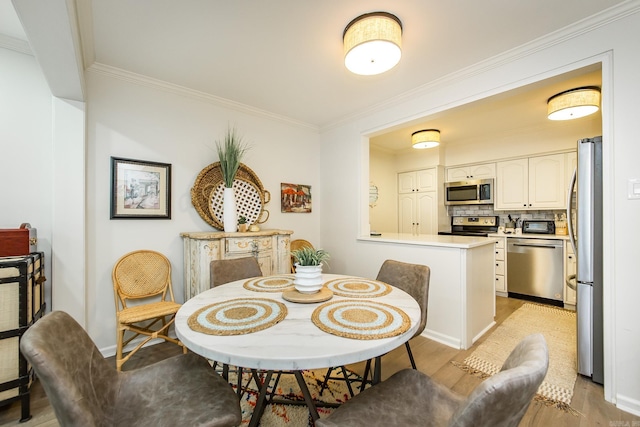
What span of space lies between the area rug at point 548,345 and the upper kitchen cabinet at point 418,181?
2407 millimetres

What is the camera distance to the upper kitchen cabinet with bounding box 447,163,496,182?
4496 mm

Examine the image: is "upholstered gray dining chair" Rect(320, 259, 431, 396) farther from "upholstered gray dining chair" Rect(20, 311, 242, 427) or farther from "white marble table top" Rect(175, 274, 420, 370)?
"upholstered gray dining chair" Rect(20, 311, 242, 427)

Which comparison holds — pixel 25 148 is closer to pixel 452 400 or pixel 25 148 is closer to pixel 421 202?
pixel 452 400

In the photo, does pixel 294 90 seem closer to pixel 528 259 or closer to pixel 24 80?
pixel 24 80

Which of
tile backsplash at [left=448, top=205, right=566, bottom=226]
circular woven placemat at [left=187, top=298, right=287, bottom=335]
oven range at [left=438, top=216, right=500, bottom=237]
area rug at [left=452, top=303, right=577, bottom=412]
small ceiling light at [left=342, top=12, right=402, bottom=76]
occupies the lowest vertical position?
area rug at [left=452, top=303, right=577, bottom=412]

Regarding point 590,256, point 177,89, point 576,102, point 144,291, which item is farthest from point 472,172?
point 144,291

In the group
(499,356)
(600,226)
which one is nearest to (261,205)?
(499,356)

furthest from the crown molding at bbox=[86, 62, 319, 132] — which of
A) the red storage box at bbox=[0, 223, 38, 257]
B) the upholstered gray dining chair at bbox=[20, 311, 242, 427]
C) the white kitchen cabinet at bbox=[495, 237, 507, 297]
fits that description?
the white kitchen cabinet at bbox=[495, 237, 507, 297]

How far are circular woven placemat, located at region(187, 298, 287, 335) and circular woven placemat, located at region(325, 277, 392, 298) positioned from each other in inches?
16.6

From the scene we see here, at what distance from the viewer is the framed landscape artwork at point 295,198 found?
11.6 ft

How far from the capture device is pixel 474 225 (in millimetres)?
4781

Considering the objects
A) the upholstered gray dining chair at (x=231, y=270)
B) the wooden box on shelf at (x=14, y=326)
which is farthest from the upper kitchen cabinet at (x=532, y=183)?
the wooden box on shelf at (x=14, y=326)

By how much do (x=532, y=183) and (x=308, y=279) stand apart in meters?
4.23

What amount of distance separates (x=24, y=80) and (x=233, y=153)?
158cm
